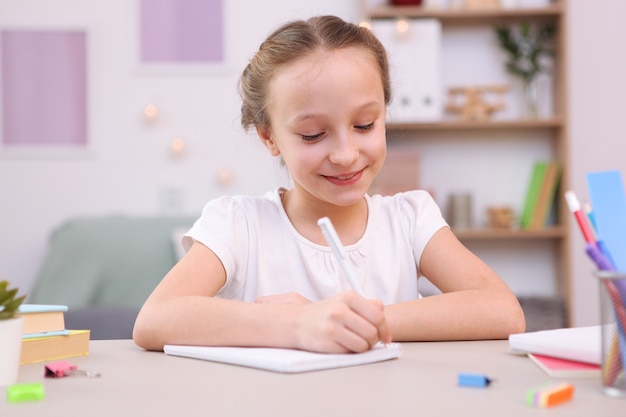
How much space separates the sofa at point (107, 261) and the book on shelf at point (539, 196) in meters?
1.46

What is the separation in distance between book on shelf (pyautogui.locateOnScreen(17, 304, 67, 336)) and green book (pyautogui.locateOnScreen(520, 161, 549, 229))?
121 inches

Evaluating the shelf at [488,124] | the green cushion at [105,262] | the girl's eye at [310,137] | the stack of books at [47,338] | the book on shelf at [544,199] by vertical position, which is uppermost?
the shelf at [488,124]

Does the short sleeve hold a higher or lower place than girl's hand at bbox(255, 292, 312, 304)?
higher

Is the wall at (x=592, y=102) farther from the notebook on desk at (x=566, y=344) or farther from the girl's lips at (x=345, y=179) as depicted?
the notebook on desk at (x=566, y=344)

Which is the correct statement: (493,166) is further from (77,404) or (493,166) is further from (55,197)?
(77,404)

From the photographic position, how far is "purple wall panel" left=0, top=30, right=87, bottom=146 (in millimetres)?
4012

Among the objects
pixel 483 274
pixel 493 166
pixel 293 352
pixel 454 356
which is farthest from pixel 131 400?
pixel 493 166

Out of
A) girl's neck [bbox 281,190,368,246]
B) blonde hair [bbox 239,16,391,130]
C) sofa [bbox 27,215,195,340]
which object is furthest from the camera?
sofa [bbox 27,215,195,340]

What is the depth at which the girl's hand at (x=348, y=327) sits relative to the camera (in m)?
0.98

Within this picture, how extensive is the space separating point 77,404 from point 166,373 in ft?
0.53

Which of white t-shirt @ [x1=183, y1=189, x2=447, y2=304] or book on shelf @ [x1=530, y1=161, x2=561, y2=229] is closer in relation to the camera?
white t-shirt @ [x1=183, y1=189, x2=447, y2=304]

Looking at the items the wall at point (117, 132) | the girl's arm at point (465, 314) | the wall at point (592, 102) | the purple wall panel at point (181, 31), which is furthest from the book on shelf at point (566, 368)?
the purple wall panel at point (181, 31)

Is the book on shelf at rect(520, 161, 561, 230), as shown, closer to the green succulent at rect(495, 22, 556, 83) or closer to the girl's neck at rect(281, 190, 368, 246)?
the green succulent at rect(495, 22, 556, 83)

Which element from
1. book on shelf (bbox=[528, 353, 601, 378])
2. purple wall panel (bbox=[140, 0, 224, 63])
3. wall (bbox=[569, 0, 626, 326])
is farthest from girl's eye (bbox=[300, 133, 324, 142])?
purple wall panel (bbox=[140, 0, 224, 63])
